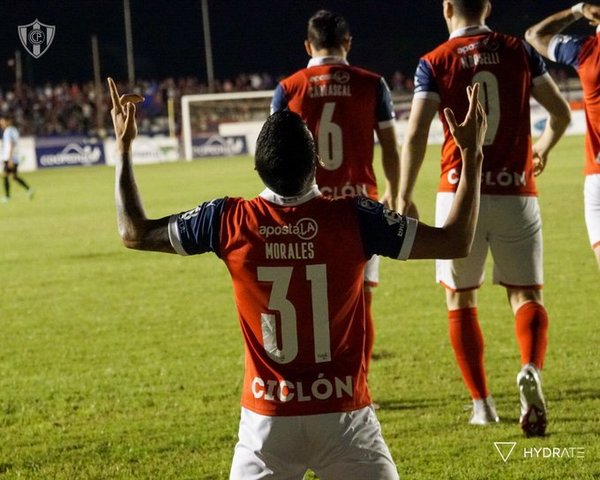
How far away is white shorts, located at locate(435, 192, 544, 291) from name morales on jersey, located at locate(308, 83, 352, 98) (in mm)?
1041

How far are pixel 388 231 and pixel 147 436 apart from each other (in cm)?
307

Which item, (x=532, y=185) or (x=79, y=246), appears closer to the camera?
(x=532, y=185)

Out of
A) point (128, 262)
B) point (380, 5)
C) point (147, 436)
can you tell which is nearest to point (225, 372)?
point (147, 436)

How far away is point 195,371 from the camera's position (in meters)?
7.48

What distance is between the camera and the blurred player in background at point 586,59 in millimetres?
5863

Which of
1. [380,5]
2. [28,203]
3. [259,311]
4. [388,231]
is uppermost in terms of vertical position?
[380,5]

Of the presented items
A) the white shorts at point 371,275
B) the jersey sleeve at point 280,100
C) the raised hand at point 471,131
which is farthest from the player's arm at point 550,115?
the raised hand at point 471,131

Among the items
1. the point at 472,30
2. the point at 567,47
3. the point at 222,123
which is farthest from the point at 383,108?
the point at 222,123

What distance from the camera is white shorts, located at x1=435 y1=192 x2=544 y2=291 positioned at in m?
5.71

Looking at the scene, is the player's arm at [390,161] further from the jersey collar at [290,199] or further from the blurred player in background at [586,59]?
the jersey collar at [290,199]

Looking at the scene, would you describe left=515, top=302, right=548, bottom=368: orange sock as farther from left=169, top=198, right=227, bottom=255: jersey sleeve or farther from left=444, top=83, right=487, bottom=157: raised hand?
left=169, top=198, right=227, bottom=255: jersey sleeve

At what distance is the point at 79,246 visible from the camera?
15734 mm

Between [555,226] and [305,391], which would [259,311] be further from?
[555,226]

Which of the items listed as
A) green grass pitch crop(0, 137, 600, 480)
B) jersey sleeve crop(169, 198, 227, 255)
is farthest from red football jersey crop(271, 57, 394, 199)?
jersey sleeve crop(169, 198, 227, 255)
